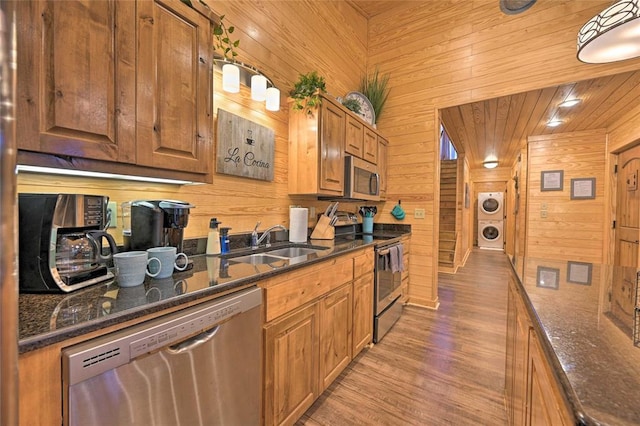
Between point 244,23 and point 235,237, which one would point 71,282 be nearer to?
point 235,237

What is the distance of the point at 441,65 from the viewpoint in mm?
3205

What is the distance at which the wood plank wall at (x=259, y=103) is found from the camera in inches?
53.7

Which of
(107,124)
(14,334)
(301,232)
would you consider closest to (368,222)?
(301,232)

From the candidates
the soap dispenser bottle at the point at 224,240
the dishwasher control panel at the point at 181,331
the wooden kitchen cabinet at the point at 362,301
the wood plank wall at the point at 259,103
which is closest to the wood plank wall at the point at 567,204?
the wood plank wall at the point at 259,103

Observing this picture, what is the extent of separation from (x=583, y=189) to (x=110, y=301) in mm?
5986

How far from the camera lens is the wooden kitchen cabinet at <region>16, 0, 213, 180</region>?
0.83 m

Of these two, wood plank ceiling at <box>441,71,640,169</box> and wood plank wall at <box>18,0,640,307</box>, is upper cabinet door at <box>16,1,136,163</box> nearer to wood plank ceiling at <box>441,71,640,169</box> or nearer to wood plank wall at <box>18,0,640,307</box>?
wood plank wall at <box>18,0,640,307</box>

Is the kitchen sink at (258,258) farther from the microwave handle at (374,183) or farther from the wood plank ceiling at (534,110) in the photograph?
the wood plank ceiling at (534,110)

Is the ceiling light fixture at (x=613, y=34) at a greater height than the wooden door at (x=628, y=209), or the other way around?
the ceiling light fixture at (x=613, y=34)

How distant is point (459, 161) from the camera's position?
543 centimetres

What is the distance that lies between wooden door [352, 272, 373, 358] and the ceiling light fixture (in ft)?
6.74

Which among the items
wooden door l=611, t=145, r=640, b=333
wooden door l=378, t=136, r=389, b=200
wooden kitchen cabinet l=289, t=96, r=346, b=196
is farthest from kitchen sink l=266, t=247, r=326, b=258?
wooden door l=611, t=145, r=640, b=333

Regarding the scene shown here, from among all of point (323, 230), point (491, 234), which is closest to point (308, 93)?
point (323, 230)

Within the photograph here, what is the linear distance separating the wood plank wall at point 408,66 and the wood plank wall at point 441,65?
0.01 metres
